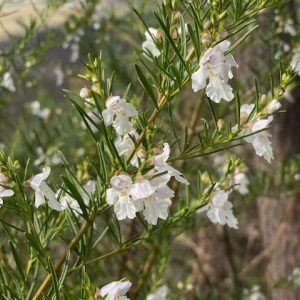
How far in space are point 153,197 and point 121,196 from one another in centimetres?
6

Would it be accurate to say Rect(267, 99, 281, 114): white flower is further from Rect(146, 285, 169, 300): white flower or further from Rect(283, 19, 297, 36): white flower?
Rect(283, 19, 297, 36): white flower

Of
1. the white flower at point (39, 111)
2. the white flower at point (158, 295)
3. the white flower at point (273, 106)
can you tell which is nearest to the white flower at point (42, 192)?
the white flower at point (273, 106)

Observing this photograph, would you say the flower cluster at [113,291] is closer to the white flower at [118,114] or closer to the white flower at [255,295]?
the white flower at [118,114]

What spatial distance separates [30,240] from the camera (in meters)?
1.10

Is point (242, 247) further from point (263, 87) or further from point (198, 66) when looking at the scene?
point (198, 66)

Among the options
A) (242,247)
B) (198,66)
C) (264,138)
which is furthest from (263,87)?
(242,247)

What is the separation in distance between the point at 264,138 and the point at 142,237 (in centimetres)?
31

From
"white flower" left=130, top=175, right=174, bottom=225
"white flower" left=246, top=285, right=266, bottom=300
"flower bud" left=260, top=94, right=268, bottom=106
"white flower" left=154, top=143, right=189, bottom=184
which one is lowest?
"white flower" left=246, top=285, right=266, bottom=300

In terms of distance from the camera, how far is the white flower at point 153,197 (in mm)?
1056

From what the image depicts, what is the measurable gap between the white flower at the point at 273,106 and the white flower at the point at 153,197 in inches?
10.9

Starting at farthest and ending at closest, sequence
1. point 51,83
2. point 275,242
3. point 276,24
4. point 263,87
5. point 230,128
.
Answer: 1. point 51,83
2. point 275,242
3. point 263,87
4. point 276,24
5. point 230,128

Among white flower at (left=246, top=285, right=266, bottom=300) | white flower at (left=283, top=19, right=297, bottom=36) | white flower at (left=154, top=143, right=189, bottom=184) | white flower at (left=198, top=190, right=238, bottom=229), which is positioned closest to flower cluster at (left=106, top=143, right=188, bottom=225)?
white flower at (left=154, top=143, right=189, bottom=184)

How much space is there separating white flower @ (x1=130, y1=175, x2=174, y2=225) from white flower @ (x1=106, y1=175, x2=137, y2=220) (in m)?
0.01

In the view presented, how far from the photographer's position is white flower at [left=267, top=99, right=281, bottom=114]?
1.22 m
